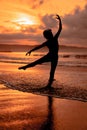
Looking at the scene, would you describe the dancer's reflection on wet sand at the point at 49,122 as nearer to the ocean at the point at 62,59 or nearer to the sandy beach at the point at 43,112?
the sandy beach at the point at 43,112

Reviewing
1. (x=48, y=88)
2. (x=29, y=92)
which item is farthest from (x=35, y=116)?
(x=48, y=88)

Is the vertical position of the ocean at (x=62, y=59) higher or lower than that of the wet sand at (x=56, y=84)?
lower

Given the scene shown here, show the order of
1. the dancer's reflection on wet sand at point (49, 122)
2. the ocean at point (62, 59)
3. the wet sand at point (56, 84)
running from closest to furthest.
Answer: the dancer's reflection on wet sand at point (49, 122) → the wet sand at point (56, 84) → the ocean at point (62, 59)

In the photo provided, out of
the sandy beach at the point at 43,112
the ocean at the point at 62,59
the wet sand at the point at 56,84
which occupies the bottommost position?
the ocean at the point at 62,59

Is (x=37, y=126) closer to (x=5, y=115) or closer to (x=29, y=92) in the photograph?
(x=5, y=115)

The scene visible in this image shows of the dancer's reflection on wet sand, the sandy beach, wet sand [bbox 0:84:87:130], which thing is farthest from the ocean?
the dancer's reflection on wet sand

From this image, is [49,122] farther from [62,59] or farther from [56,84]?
[62,59]

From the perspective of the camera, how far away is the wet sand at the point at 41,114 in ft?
19.5

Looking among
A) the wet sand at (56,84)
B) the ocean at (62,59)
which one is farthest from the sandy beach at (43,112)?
the ocean at (62,59)

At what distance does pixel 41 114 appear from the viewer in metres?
6.96

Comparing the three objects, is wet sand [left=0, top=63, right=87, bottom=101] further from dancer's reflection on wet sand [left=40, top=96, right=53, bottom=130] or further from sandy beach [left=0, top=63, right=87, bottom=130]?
dancer's reflection on wet sand [left=40, top=96, right=53, bottom=130]

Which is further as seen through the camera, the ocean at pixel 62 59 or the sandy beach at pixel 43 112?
the ocean at pixel 62 59

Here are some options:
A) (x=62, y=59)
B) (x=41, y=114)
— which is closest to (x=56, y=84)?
(x=41, y=114)

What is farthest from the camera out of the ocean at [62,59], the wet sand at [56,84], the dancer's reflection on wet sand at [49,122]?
the ocean at [62,59]
